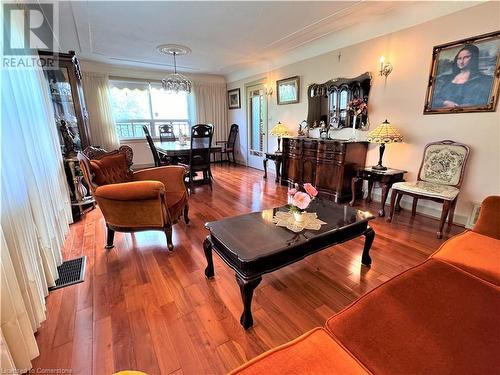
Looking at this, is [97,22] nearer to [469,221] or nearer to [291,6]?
[291,6]

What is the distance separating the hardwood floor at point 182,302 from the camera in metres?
1.28

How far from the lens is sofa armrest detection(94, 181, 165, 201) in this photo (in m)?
2.01

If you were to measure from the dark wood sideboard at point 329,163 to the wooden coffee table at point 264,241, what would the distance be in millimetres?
1607

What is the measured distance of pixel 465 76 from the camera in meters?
2.58

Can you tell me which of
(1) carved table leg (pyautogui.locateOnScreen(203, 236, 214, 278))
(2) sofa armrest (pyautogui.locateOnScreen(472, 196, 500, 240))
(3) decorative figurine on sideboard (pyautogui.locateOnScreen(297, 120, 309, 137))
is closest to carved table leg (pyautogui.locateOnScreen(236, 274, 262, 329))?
(1) carved table leg (pyautogui.locateOnScreen(203, 236, 214, 278))

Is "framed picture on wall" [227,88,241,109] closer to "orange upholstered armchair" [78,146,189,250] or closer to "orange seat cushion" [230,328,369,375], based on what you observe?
"orange upholstered armchair" [78,146,189,250]

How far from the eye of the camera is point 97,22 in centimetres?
327

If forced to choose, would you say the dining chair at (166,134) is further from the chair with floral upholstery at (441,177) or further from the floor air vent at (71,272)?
the chair with floral upholstery at (441,177)

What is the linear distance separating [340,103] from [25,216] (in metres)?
4.08

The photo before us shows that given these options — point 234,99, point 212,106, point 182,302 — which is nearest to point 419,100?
point 182,302

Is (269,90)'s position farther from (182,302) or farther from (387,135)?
(182,302)

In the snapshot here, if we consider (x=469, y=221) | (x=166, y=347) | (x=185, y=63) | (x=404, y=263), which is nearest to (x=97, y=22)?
(x=185, y=63)

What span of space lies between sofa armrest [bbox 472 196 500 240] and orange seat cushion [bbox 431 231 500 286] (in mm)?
59

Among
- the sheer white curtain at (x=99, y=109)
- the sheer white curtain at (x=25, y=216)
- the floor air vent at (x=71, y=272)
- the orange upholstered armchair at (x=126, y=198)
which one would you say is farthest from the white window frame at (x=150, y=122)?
the floor air vent at (x=71, y=272)
